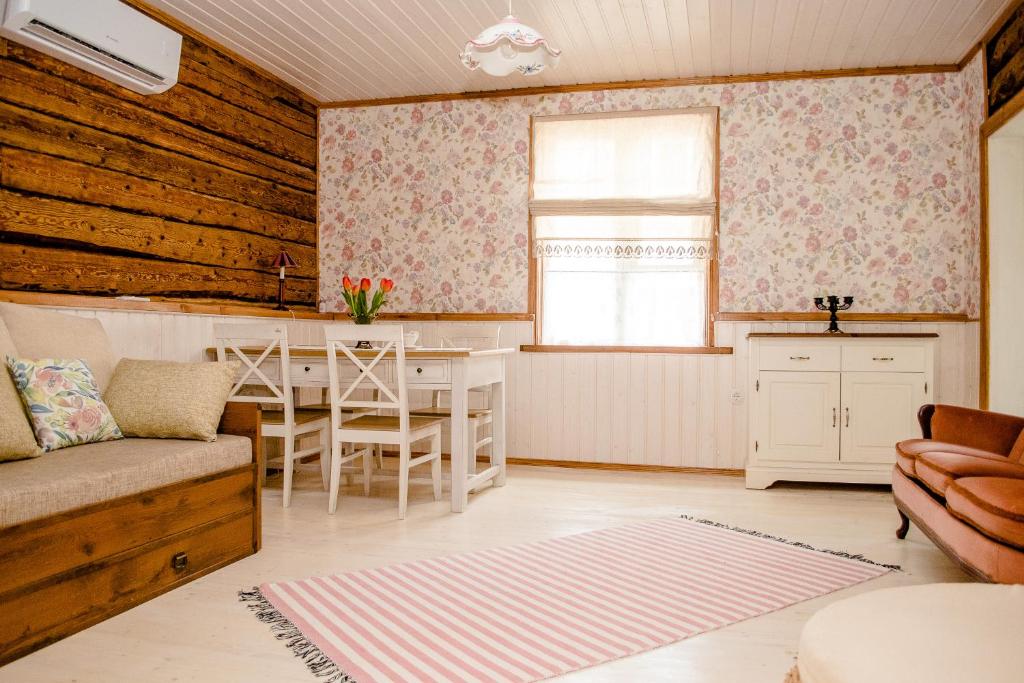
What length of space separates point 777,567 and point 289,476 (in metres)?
2.33

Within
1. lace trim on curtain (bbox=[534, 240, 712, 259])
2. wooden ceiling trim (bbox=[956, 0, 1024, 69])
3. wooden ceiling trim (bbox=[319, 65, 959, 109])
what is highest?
wooden ceiling trim (bbox=[319, 65, 959, 109])

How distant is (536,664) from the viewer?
190 centimetres

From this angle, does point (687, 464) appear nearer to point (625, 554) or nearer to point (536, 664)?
point (625, 554)

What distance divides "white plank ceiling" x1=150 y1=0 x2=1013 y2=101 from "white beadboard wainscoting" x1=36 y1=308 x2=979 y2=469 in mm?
1595

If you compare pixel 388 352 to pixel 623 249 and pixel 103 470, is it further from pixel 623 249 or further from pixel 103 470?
pixel 623 249

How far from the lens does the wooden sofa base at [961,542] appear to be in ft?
6.40

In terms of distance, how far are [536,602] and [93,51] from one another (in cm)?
299

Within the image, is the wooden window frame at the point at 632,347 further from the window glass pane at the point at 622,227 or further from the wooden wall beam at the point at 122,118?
the wooden wall beam at the point at 122,118

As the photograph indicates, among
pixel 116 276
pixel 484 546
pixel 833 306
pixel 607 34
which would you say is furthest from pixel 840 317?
pixel 116 276

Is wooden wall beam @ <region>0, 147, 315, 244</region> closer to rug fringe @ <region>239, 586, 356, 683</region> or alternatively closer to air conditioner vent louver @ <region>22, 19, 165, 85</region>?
air conditioner vent louver @ <region>22, 19, 165, 85</region>

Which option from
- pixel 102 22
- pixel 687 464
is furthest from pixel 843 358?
pixel 102 22

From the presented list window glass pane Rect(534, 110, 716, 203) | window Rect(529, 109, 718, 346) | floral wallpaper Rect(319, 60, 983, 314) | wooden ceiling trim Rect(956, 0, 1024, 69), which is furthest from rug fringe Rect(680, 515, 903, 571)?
wooden ceiling trim Rect(956, 0, 1024, 69)

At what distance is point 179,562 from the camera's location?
95.6 inches

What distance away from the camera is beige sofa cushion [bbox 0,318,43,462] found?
216 centimetres
